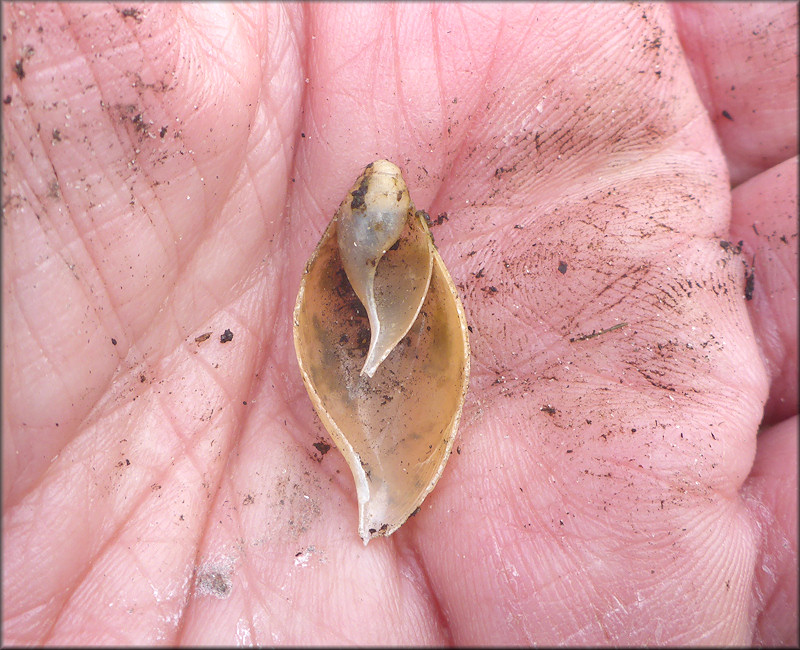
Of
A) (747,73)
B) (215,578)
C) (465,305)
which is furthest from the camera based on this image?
(747,73)

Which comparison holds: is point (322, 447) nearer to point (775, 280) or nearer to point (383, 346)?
point (383, 346)

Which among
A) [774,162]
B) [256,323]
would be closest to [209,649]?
[256,323]

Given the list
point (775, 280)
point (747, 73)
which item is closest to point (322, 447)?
point (775, 280)

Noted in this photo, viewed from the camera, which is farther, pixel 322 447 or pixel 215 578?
pixel 322 447

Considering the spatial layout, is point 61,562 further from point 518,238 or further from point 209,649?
point 518,238

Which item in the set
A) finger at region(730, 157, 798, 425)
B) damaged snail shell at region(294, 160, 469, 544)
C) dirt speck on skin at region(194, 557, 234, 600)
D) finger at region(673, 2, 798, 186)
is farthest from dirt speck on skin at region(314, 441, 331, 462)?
finger at region(673, 2, 798, 186)

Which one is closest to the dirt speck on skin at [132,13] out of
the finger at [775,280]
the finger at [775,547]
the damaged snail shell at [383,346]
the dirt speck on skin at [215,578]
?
the damaged snail shell at [383,346]

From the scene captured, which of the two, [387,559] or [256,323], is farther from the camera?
[256,323]
